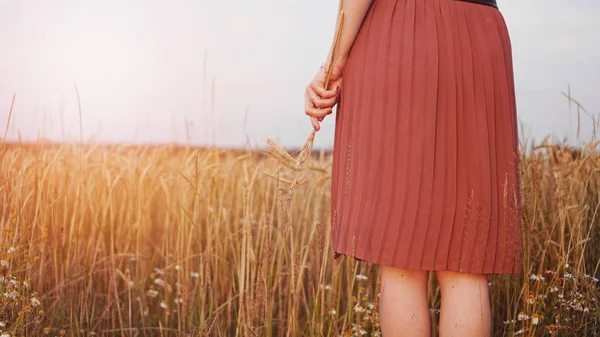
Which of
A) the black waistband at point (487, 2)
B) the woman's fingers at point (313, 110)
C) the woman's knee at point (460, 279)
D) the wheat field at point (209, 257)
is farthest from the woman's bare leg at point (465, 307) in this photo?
the black waistband at point (487, 2)

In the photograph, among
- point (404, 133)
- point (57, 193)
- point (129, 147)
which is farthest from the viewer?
point (129, 147)

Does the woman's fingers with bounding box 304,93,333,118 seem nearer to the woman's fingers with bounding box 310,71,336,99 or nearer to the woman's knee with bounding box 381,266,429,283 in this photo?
the woman's fingers with bounding box 310,71,336,99

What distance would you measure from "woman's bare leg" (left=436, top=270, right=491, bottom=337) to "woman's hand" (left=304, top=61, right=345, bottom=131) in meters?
0.48

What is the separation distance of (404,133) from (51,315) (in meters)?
1.49

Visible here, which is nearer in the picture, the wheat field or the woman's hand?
the woman's hand

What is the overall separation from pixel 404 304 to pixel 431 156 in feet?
1.11

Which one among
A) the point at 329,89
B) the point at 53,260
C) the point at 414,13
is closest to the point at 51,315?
the point at 53,260

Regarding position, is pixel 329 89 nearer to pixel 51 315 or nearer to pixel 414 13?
pixel 414 13

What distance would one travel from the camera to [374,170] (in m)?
1.37

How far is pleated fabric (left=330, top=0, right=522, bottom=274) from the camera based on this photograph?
4.40 ft

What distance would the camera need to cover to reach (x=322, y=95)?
1447 millimetres

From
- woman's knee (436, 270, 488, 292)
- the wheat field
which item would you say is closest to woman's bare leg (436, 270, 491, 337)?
woman's knee (436, 270, 488, 292)

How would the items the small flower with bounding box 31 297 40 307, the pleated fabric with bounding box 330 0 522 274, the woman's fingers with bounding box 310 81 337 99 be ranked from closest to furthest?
the pleated fabric with bounding box 330 0 522 274
the woman's fingers with bounding box 310 81 337 99
the small flower with bounding box 31 297 40 307

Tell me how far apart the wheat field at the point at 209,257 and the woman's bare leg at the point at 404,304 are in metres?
0.21
